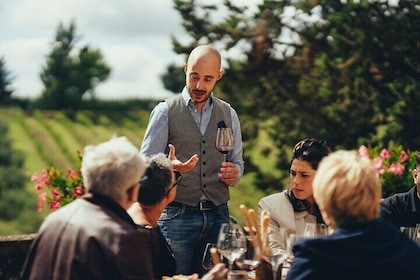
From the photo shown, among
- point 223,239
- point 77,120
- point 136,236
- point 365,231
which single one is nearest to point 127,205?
point 136,236

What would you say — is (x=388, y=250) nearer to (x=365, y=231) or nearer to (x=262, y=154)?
(x=365, y=231)

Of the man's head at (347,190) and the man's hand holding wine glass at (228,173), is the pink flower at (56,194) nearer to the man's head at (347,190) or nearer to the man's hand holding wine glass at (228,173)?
the man's hand holding wine glass at (228,173)

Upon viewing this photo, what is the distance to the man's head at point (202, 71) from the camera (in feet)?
14.7

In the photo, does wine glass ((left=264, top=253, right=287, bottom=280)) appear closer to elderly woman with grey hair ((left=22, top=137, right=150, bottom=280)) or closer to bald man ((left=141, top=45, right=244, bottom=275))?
elderly woman with grey hair ((left=22, top=137, right=150, bottom=280))

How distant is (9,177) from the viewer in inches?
1125

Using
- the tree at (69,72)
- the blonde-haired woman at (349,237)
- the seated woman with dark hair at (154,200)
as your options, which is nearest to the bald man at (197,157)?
the seated woman with dark hair at (154,200)

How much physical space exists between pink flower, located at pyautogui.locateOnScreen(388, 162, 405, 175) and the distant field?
22.6m

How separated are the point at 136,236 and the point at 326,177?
642mm

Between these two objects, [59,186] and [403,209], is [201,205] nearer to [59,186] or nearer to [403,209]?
[403,209]

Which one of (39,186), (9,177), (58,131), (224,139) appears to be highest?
(224,139)

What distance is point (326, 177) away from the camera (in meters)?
2.94

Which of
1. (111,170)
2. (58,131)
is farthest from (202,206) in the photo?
(58,131)

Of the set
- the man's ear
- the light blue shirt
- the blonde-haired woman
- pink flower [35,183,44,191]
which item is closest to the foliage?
pink flower [35,183,44,191]

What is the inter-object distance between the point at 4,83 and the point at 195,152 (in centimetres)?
2824
